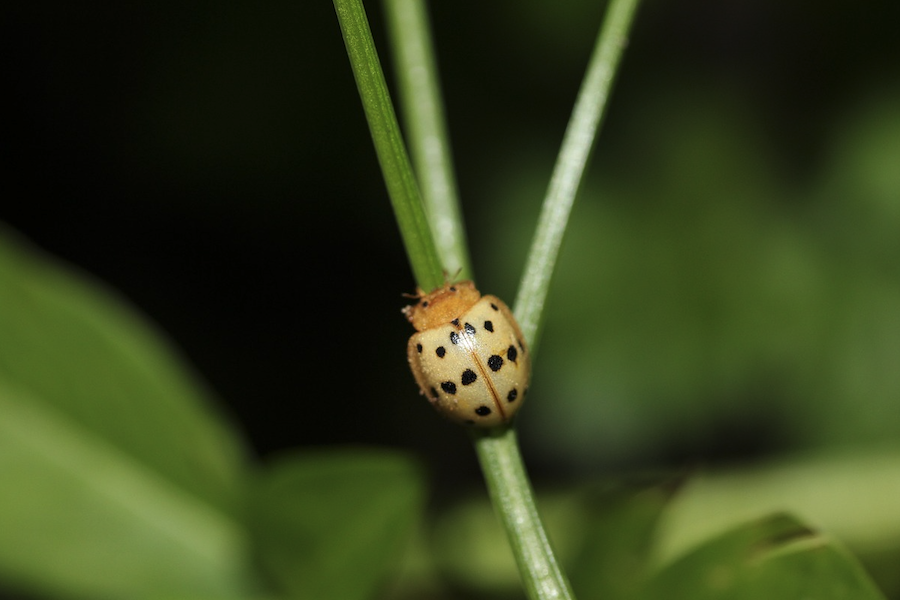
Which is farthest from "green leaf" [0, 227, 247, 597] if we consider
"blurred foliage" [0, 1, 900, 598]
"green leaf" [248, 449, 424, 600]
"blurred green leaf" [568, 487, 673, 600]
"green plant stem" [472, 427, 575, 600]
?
"green plant stem" [472, 427, 575, 600]

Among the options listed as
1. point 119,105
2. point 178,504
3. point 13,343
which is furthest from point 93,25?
point 178,504

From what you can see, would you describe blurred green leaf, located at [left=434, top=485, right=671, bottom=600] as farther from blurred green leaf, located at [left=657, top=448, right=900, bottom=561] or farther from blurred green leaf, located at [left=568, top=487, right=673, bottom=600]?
blurred green leaf, located at [left=657, top=448, right=900, bottom=561]

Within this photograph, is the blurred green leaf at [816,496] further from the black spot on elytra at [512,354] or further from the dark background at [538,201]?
the black spot on elytra at [512,354]

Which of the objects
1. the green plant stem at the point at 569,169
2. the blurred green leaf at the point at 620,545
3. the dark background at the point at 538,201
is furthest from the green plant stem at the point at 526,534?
the dark background at the point at 538,201

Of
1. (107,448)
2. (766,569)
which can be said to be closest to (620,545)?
(766,569)

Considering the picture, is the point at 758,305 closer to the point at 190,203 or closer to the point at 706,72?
the point at 706,72

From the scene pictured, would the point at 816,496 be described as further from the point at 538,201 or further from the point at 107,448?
the point at 107,448
